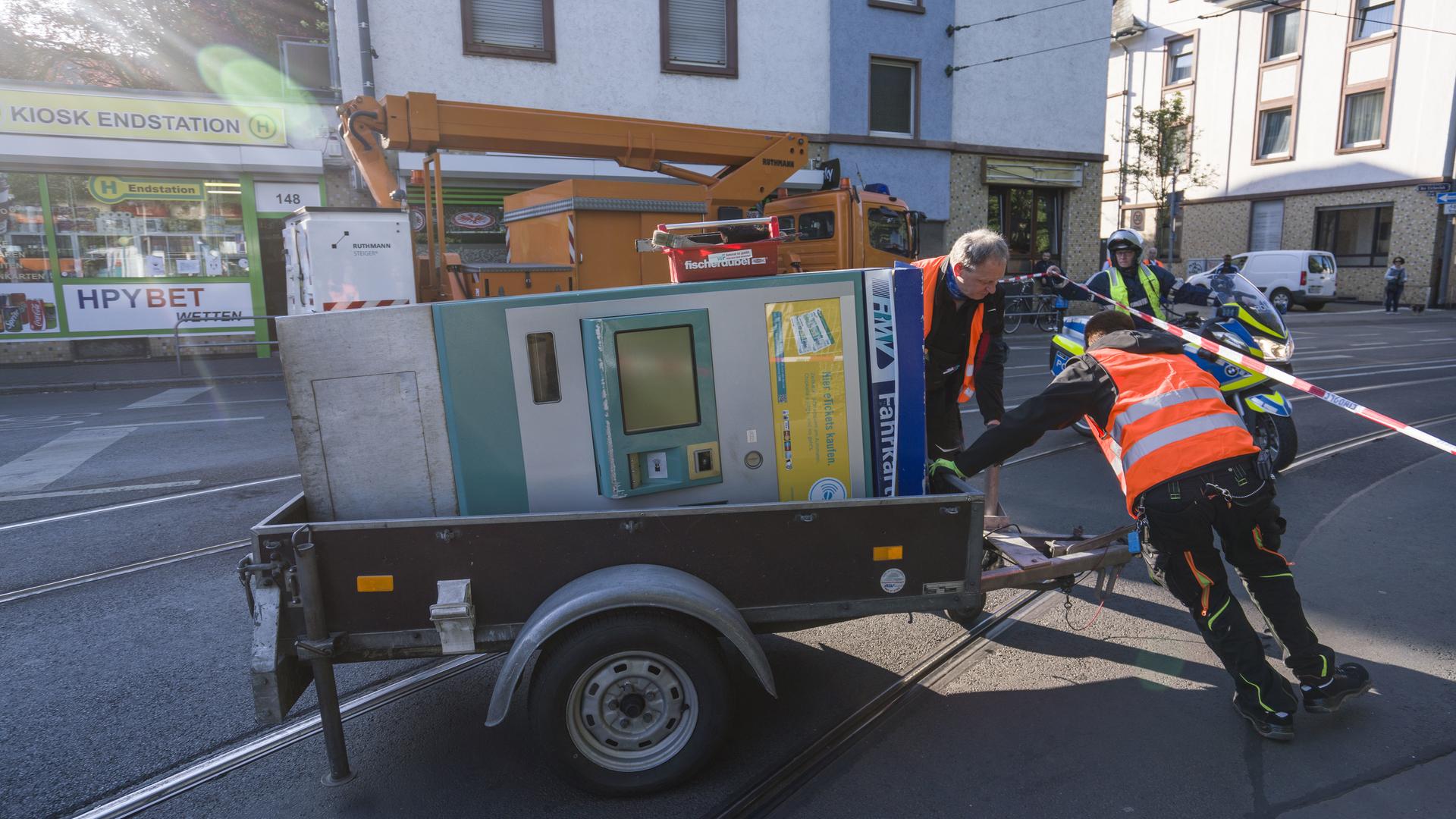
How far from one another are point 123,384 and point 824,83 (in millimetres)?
14690

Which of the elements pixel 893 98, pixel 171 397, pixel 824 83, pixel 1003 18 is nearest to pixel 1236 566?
pixel 171 397

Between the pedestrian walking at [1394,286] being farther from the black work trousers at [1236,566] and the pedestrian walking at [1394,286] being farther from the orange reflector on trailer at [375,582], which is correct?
the orange reflector on trailer at [375,582]

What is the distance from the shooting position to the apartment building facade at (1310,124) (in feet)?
90.8

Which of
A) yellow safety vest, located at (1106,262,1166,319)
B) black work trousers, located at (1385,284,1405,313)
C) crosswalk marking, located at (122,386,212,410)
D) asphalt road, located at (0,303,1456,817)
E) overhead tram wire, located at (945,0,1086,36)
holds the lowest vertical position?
black work trousers, located at (1385,284,1405,313)

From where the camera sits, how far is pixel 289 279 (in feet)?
38.9

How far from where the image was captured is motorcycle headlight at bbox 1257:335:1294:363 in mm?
6562

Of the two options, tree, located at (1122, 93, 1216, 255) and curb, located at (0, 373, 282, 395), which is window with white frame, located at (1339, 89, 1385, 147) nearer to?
tree, located at (1122, 93, 1216, 255)

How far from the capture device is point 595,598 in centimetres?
273

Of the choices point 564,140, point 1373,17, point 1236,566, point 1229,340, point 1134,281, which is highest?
point 1373,17

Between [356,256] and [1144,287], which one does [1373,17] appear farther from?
[356,256]

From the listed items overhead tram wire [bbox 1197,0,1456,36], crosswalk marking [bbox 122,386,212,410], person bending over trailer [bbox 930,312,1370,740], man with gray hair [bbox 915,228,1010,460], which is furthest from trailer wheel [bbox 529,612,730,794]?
overhead tram wire [bbox 1197,0,1456,36]

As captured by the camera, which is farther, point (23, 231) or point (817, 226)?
point (23, 231)

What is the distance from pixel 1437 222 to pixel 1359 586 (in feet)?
102

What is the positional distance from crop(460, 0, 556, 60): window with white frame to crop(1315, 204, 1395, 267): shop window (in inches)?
1118
